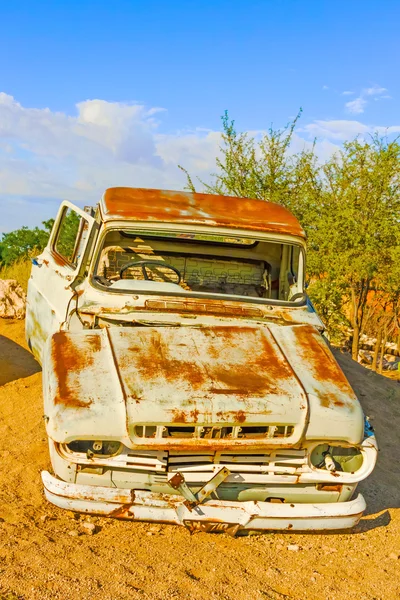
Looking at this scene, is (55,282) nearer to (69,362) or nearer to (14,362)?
(69,362)

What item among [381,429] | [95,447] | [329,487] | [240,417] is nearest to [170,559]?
[95,447]

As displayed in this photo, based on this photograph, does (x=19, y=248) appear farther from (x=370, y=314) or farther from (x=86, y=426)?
(x=86, y=426)

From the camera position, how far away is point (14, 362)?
692 cm

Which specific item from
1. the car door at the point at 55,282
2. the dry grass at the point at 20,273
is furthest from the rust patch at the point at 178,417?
the dry grass at the point at 20,273

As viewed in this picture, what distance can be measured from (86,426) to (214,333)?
47.2 inches

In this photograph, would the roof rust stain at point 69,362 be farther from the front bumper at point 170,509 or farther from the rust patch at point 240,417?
the rust patch at point 240,417

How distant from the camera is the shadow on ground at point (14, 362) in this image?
651cm

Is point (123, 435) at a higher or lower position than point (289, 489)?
higher

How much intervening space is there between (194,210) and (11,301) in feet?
16.9

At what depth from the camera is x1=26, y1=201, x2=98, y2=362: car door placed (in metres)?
4.52

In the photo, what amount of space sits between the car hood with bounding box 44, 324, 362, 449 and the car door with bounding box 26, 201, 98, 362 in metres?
0.81

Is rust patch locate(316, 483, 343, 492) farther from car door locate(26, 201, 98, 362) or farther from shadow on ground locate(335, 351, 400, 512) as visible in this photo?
car door locate(26, 201, 98, 362)

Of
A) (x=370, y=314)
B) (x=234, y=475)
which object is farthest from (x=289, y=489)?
(x=370, y=314)

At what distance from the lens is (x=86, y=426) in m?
3.03
